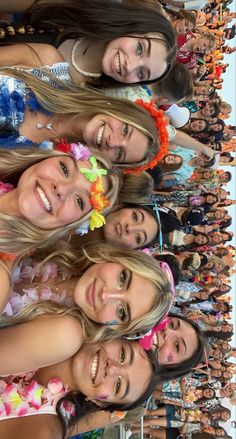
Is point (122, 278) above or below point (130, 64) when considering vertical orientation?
below

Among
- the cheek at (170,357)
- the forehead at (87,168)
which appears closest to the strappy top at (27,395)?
the cheek at (170,357)

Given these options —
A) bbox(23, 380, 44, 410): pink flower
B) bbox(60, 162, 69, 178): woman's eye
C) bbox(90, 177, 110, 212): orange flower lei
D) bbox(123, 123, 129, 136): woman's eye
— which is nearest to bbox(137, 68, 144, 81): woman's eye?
bbox(123, 123, 129, 136): woman's eye

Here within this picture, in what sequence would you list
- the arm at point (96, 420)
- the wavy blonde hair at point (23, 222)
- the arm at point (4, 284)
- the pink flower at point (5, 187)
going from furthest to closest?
the arm at point (96, 420) → the pink flower at point (5, 187) → the wavy blonde hair at point (23, 222) → the arm at point (4, 284)

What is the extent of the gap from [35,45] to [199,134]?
4207mm

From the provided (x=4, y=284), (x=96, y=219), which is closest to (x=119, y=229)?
(x=96, y=219)

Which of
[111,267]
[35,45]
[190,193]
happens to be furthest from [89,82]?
[190,193]

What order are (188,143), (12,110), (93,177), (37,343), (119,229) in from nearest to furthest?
(37,343) → (93,177) → (12,110) → (119,229) → (188,143)

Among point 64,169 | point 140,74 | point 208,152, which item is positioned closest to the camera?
point 64,169

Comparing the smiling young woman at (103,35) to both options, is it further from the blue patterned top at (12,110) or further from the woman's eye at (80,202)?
the woman's eye at (80,202)

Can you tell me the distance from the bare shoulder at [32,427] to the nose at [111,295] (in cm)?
62

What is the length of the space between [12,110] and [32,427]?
5.15 ft

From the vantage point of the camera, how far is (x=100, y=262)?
2771mm

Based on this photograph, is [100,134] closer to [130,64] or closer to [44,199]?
[130,64]

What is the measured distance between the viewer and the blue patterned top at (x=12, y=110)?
2589mm
